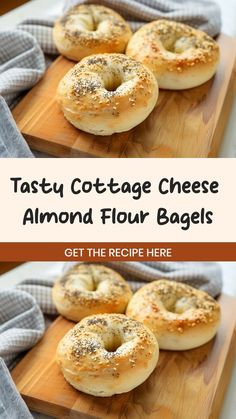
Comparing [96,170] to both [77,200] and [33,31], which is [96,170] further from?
[33,31]

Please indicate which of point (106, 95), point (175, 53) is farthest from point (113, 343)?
point (175, 53)

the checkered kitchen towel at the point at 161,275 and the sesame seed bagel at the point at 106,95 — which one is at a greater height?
the sesame seed bagel at the point at 106,95

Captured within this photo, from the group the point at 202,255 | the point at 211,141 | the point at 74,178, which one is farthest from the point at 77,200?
Answer: the point at 211,141

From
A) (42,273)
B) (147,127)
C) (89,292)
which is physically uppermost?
(147,127)

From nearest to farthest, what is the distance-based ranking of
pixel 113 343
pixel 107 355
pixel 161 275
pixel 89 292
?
pixel 107 355 < pixel 113 343 < pixel 89 292 < pixel 161 275

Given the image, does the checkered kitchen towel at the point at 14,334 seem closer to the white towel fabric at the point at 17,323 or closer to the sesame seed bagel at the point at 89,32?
the white towel fabric at the point at 17,323

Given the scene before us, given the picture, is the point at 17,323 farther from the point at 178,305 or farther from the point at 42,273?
the point at 178,305

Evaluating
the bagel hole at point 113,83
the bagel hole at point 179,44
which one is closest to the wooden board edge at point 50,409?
the bagel hole at point 113,83
